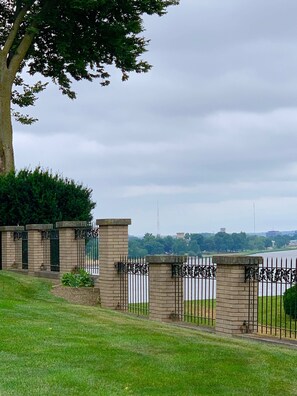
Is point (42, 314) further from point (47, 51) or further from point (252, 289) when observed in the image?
point (47, 51)

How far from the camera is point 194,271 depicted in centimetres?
1764

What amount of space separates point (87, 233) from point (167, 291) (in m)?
5.96

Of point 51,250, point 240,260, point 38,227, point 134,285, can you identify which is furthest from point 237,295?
point 38,227

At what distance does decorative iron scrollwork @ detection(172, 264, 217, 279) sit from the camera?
1691 cm

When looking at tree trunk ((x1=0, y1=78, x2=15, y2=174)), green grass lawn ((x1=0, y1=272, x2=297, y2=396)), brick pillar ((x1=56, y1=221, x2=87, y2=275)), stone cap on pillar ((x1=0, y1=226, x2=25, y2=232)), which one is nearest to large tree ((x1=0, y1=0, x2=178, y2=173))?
tree trunk ((x1=0, y1=78, x2=15, y2=174))

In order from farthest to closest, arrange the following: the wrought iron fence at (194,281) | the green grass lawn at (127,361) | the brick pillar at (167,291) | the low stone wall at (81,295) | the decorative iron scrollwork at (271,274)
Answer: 1. the low stone wall at (81,295)
2. the brick pillar at (167,291)
3. the wrought iron fence at (194,281)
4. the decorative iron scrollwork at (271,274)
5. the green grass lawn at (127,361)

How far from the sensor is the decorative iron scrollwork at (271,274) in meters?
15.1

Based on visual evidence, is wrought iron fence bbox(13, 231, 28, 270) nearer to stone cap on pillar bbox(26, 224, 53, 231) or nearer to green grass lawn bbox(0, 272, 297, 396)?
stone cap on pillar bbox(26, 224, 53, 231)

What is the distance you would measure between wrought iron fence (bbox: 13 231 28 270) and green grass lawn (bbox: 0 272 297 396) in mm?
14345

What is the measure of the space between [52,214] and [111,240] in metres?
9.49

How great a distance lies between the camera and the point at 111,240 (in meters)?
21.3

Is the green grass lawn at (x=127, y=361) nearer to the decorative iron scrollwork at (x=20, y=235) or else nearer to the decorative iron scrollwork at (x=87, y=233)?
the decorative iron scrollwork at (x=87, y=233)

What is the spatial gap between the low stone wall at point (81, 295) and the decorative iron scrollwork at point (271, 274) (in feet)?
23.9

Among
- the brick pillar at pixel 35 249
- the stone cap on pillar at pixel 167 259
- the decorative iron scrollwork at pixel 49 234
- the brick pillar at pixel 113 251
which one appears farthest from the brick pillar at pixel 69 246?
the stone cap on pillar at pixel 167 259
